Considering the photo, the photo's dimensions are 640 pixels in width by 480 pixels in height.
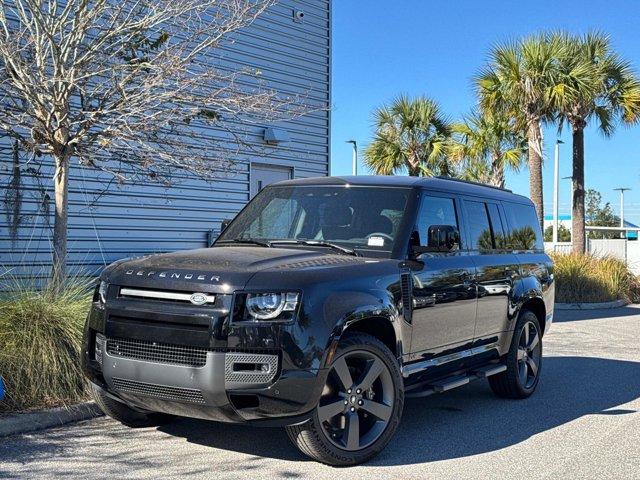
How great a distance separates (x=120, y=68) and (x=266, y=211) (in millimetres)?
2832

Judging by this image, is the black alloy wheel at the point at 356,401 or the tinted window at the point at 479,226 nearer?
the black alloy wheel at the point at 356,401

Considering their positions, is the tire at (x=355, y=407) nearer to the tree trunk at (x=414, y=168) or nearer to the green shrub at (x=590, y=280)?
the green shrub at (x=590, y=280)

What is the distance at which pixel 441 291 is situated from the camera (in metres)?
5.86

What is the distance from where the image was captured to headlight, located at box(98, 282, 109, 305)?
5.01 m

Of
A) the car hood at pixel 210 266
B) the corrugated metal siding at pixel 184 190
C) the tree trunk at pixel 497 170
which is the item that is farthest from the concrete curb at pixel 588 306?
the car hood at pixel 210 266

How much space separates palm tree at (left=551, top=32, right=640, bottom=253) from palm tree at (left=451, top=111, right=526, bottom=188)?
11.7ft

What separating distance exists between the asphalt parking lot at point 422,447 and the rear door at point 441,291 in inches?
30.4

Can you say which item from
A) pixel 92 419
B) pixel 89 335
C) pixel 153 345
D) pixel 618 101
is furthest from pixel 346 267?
pixel 618 101

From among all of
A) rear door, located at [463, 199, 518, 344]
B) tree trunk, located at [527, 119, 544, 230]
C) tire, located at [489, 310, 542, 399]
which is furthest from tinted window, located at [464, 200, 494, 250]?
tree trunk, located at [527, 119, 544, 230]

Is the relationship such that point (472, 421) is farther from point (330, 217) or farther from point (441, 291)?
point (330, 217)

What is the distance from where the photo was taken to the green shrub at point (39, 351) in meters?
6.08

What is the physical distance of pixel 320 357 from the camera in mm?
4562

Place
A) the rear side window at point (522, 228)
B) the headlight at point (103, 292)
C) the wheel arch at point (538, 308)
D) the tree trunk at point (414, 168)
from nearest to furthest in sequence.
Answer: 1. the headlight at point (103, 292)
2. the rear side window at point (522, 228)
3. the wheel arch at point (538, 308)
4. the tree trunk at point (414, 168)

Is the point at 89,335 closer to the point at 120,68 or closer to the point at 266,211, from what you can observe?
the point at 266,211
